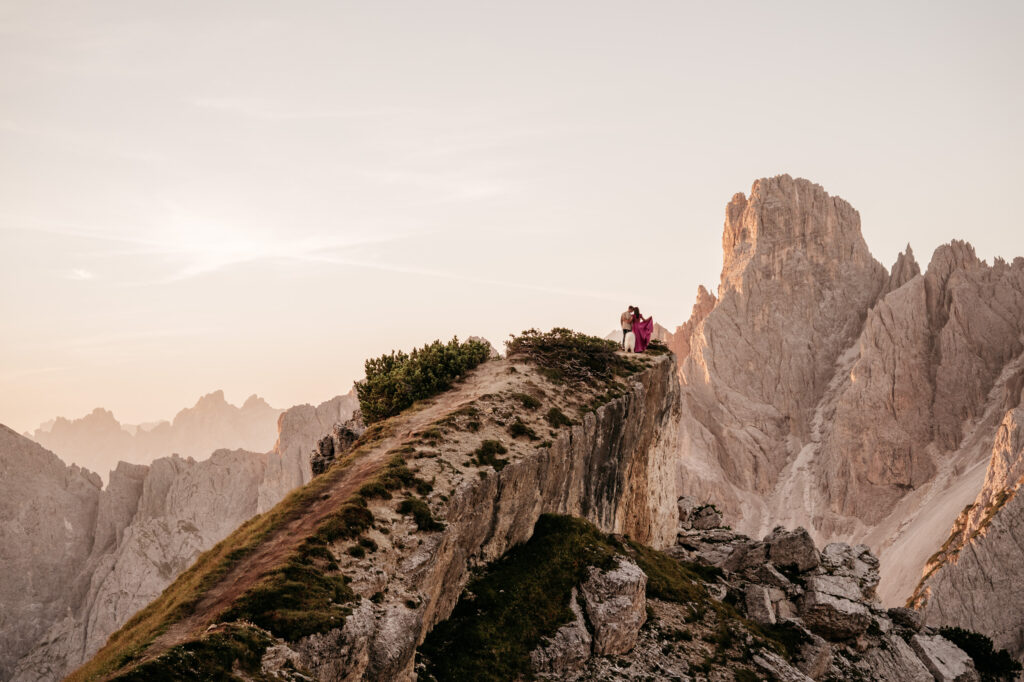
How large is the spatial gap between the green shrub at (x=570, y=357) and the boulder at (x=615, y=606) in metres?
10.6

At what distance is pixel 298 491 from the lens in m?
26.2

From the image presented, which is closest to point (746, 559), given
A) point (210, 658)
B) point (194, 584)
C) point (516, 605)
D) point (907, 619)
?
point (907, 619)

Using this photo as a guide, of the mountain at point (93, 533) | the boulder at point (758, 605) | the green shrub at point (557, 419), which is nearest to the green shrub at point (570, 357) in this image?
the green shrub at point (557, 419)

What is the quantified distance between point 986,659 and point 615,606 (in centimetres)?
3783

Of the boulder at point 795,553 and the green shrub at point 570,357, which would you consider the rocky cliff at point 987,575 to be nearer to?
the boulder at point 795,553

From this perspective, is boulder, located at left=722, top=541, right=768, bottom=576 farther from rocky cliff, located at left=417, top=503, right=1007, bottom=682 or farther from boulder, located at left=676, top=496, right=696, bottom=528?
boulder, located at left=676, top=496, right=696, bottom=528

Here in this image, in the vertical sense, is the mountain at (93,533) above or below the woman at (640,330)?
below

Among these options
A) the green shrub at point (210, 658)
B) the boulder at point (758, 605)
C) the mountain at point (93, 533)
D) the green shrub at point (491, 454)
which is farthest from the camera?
the mountain at point (93, 533)

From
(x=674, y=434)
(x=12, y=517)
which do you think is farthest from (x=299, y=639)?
(x=12, y=517)

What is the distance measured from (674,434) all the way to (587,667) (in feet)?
68.5

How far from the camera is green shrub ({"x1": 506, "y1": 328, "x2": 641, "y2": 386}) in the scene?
36344 mm

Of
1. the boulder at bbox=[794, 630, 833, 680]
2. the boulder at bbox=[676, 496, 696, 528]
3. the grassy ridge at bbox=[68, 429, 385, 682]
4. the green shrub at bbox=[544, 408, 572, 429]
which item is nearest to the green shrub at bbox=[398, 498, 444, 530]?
the grassy ridge at bbox=[68, 429, 385, 682]

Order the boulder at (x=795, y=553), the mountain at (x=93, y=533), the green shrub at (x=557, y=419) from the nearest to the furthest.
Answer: the green shrub at (x=557, y=419), the boulder at (x=795, y=553), the mountain at (x=93, y=533)

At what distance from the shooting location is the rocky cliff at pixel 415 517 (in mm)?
18766
